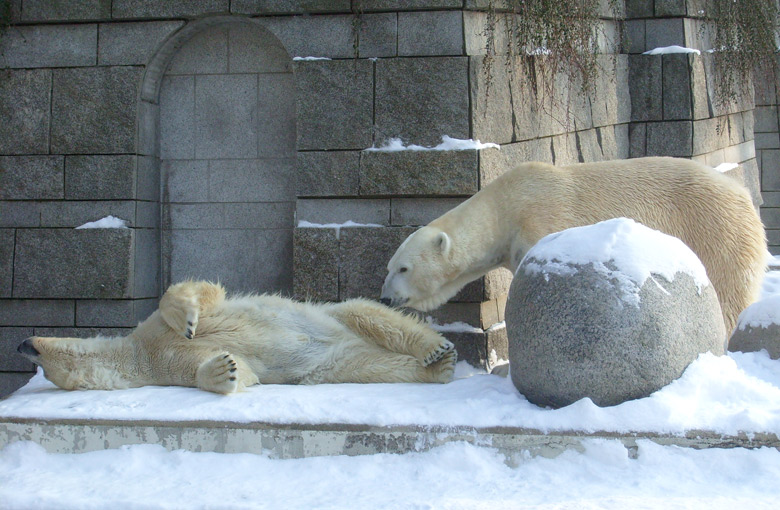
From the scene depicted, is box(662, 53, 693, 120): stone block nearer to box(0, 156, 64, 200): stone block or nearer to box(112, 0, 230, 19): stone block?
box(112, 0, 230, 19): stone block

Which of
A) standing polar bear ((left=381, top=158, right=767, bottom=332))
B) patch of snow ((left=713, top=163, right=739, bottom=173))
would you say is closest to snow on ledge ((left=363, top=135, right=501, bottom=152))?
standing polar bear ((left=381, top=158, right=767, bottom=332))

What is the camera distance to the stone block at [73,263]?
5.30 m

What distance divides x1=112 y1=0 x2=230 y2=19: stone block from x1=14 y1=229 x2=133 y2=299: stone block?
1461 millimetres

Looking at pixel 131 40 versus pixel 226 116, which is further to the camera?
pixel 226 116

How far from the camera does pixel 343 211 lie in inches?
200

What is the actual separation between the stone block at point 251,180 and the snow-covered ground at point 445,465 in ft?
8.24

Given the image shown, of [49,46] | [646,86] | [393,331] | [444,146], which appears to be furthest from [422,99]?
[646,86]

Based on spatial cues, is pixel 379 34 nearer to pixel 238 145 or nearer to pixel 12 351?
pixel 238 145

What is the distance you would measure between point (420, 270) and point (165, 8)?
2.55 m

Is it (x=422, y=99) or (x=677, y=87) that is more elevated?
(x=677, y=87)

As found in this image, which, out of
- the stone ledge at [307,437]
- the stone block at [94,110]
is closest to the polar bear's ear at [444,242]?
the stone ledge at [307,437]

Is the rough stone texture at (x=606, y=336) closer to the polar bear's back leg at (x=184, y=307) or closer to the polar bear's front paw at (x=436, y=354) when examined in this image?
the polar bear's front paw at (x=436, y=354)

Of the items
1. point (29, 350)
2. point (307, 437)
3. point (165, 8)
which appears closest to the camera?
point (307, 437)

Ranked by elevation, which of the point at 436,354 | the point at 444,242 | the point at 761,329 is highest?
the point at 444,242
